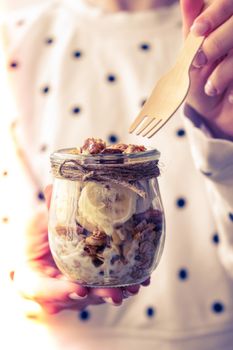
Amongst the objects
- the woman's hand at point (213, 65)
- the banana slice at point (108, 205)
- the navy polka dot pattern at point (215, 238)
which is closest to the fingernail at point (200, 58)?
the woman's hand at point (213, 65)

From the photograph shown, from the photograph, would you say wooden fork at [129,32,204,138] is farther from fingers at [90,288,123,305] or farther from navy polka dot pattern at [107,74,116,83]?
navy polka dot pattern at [107,74,116,83]

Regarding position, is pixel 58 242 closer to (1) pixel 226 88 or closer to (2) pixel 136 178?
(2) pixel 136 178

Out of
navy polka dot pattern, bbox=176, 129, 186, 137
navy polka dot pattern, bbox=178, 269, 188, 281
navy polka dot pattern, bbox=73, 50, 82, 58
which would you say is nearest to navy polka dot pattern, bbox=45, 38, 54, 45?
navy polka dot pattern, bbox=73, 50, 82, 58

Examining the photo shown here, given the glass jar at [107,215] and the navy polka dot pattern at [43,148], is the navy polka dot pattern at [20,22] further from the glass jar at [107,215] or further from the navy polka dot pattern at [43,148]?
the glass jar at [107,215]

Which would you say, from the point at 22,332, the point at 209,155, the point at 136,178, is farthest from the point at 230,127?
the point at 22,332

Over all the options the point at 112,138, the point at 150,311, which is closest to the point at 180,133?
the point at 112,138

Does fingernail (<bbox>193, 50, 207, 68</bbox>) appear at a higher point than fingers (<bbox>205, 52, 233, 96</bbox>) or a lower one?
higher
